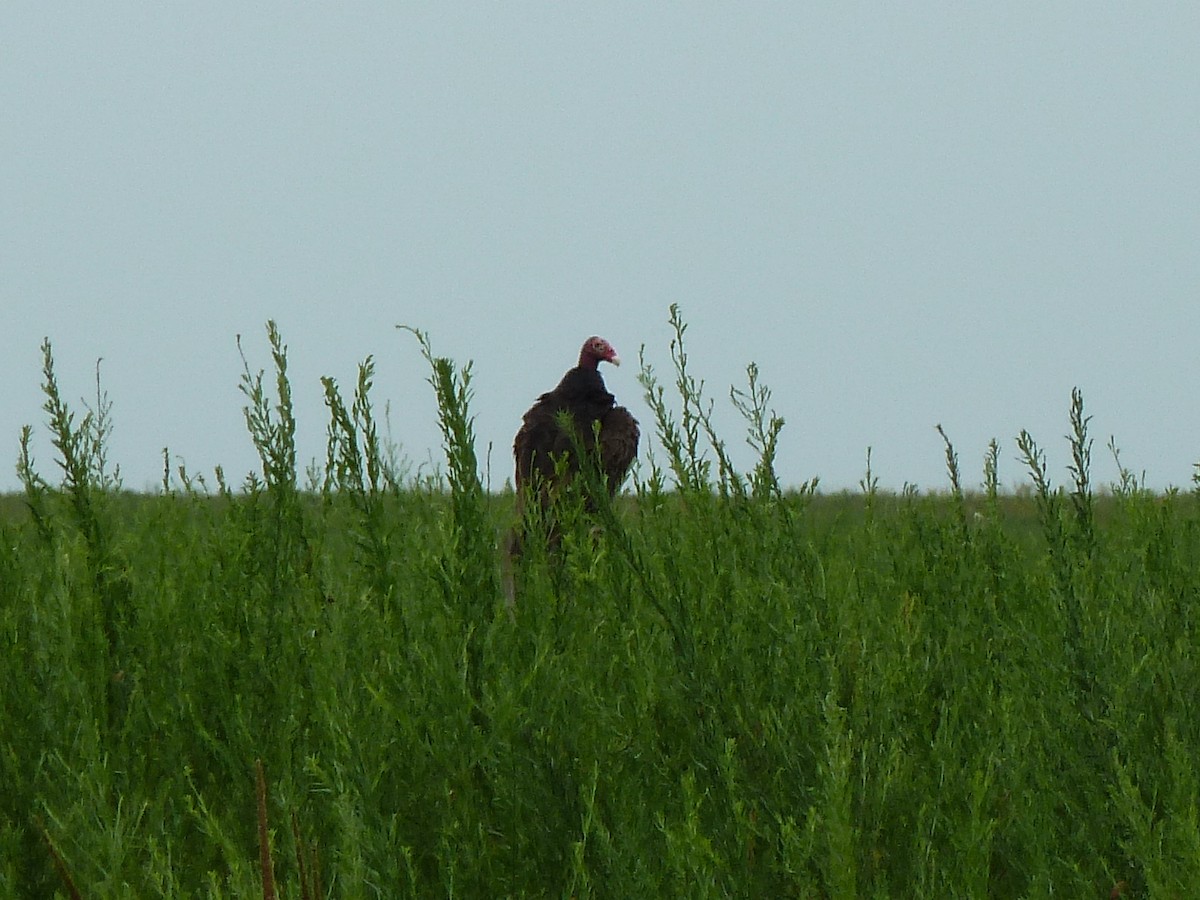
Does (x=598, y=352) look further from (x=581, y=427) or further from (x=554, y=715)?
(x=554, y=715)

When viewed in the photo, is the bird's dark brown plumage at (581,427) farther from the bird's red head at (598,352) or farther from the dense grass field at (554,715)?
the dense grass field at (554,715)

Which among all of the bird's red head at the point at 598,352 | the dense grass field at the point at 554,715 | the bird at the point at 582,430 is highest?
the bird's red head at the point at 598,352

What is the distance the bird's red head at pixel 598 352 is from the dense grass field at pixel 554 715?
561 centimetres

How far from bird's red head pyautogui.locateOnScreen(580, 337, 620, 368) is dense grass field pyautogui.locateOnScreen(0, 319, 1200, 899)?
5611mm

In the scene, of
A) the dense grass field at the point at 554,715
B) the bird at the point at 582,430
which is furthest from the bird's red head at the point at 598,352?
the dense grass field at the point at 554,715

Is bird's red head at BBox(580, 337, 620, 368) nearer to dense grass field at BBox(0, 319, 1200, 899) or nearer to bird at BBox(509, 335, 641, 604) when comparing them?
bird at BBox(509, 335, 641, 604)

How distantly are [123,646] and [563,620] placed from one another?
131 cm

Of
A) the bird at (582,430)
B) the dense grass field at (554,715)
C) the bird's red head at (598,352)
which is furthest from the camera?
the bird's red head at (598,352)

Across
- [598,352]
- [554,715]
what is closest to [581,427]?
[598,352]

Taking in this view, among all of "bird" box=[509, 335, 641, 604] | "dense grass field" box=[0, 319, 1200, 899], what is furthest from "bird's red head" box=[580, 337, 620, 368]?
"dense grass field" box=[0, 319, 1200, 899]

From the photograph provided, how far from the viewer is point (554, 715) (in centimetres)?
282

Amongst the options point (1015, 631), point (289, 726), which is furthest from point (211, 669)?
point (1015, 631)

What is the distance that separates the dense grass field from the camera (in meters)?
2.64

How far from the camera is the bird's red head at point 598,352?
9672 millimetres
